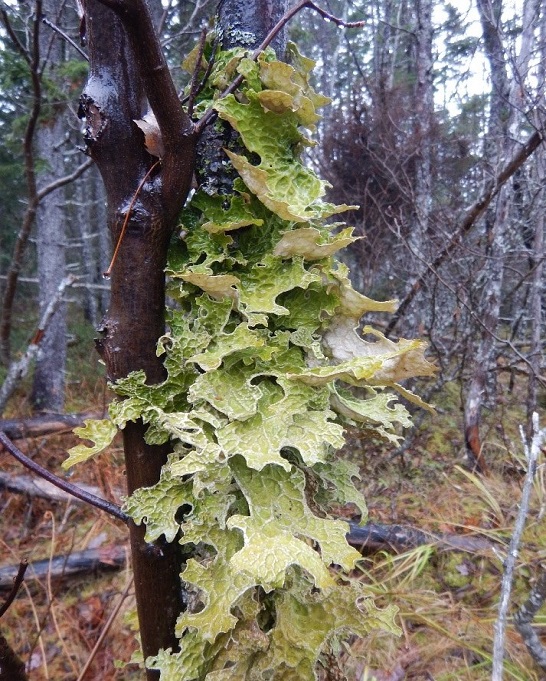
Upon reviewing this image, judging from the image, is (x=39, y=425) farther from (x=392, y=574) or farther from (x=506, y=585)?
(x=506, y=585)

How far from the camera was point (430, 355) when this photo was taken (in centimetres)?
468

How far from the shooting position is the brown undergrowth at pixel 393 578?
1.83 m

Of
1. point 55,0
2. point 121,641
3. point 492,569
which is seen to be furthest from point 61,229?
point 492,569

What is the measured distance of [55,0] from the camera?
4.88m

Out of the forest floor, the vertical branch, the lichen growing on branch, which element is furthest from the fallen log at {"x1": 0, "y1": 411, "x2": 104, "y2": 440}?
the lichen growing on branch

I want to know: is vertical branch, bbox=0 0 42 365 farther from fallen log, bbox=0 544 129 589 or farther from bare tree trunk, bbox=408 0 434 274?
bare tree trunk, bbox=408 0 434 274

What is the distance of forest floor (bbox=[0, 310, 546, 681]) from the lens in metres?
1.83

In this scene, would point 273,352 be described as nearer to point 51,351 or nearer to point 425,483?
point 425,483

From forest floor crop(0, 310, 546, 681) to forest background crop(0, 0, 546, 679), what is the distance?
0.01 meters

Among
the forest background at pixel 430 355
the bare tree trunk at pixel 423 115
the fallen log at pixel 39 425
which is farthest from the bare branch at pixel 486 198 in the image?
the fallen log at pixel 39 425

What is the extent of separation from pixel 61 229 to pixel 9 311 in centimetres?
361

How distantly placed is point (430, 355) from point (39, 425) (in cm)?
395

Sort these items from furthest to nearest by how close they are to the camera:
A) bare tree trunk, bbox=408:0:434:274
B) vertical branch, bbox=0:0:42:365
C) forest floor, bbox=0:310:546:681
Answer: bare tree trunk, bbox=408:0:434:274, vertical branch, bbox=0:0:42:365, forest floor, bbox=0:310:546:681

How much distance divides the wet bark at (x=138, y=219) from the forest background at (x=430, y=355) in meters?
0.11
